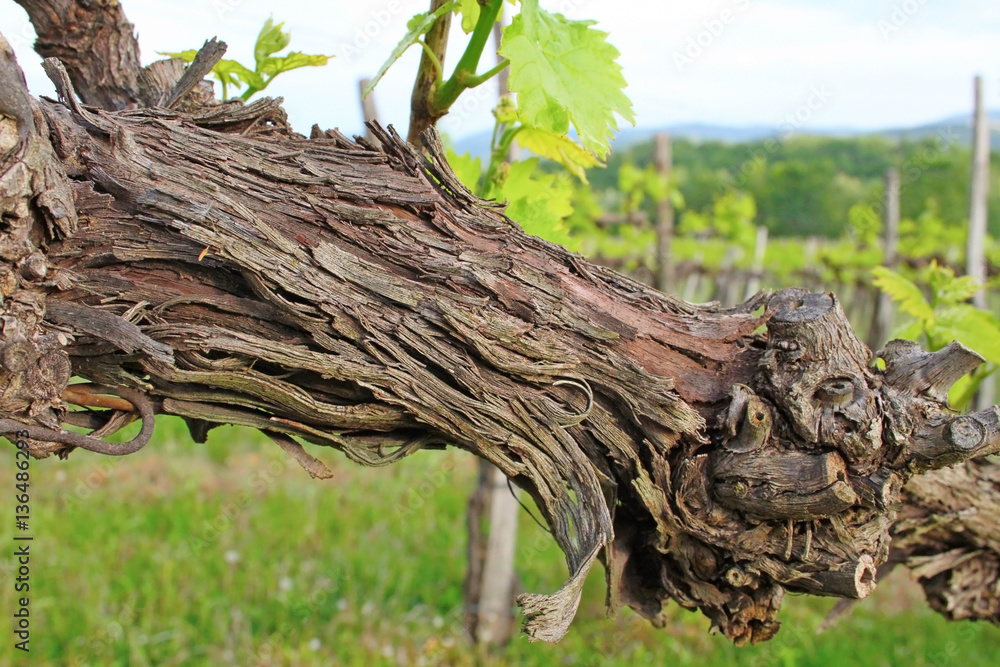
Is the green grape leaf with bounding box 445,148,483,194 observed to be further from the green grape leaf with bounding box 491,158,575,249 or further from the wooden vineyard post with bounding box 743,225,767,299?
the wooden vineyard post with bounding box 743,225,767,299

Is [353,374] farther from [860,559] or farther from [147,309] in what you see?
[860,559]

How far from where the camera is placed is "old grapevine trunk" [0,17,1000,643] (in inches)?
40.6

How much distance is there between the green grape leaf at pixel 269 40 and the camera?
126 cm

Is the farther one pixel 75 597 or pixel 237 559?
pixel 237 559

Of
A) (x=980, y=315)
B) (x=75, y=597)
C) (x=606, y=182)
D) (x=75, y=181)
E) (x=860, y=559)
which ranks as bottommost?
(x=75, y=597)

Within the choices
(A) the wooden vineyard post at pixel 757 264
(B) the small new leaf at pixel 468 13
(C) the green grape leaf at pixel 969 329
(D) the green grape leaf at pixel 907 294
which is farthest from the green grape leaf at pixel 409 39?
(A) the wooden vineyard post at pixel 757 264

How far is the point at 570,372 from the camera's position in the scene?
3.71 ft

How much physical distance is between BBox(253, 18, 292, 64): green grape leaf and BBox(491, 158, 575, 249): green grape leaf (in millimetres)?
484

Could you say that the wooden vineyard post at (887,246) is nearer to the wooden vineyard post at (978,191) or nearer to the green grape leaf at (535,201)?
the wooden vineyard post at (978,191)

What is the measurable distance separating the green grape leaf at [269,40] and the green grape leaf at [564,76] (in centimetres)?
49

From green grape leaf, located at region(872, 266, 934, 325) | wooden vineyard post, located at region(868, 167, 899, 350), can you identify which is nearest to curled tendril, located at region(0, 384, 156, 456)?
green grape leaf, located at region(872, 266, 934, 325)

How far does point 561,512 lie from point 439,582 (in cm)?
395

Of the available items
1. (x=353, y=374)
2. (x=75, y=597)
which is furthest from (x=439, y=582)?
(x=353, y=374)

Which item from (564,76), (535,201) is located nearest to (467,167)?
(535,201)
